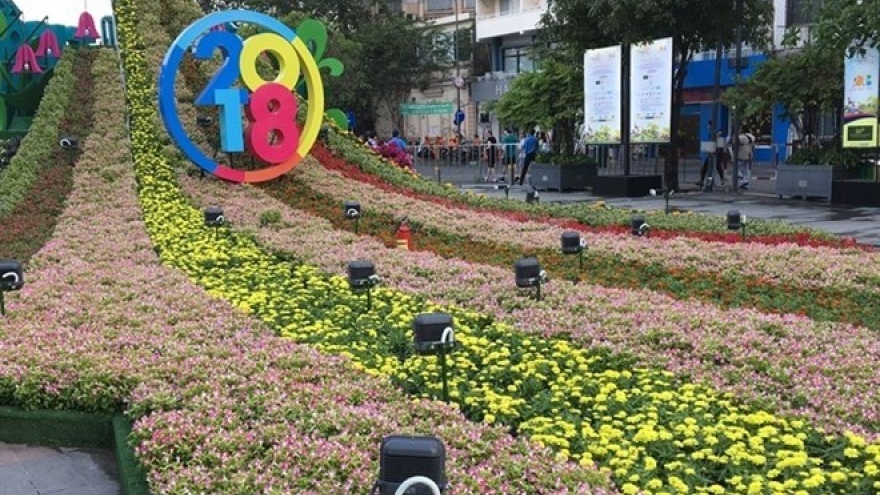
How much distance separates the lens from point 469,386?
533 cm

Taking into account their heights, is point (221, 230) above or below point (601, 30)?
below

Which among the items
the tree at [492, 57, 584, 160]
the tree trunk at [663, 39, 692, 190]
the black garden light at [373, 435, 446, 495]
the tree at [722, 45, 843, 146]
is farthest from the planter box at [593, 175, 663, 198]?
the black garden light at [373, 435, 446, 495]

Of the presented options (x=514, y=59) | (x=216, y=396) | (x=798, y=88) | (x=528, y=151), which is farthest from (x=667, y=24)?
(x=514, y=59)

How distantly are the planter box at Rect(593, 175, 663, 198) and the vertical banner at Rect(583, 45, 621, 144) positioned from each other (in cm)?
88

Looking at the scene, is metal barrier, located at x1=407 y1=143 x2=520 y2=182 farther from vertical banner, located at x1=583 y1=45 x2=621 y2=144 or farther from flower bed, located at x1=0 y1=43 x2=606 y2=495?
flower bed, located at x1=0 y1=43 x2=606 y2=495

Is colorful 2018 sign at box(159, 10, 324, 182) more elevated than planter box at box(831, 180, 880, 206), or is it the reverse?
colorful 2018 sign at box(159, 10, 324, 182)

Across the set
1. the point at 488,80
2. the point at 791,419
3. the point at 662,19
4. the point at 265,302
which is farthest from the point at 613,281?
the point at 488,80

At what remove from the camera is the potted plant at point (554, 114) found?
75.0 ft

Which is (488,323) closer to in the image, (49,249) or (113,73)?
(49,249)

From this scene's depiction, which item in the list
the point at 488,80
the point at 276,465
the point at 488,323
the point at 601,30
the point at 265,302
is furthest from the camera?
the point at 488,80

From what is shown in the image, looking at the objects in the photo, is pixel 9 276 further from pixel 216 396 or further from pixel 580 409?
pixel 580 409

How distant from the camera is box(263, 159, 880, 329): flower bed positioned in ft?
26.1

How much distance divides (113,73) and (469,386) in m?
17.0

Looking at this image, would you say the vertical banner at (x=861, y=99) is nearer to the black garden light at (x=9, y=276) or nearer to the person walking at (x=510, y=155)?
the person walking at (x=510, y=155)
